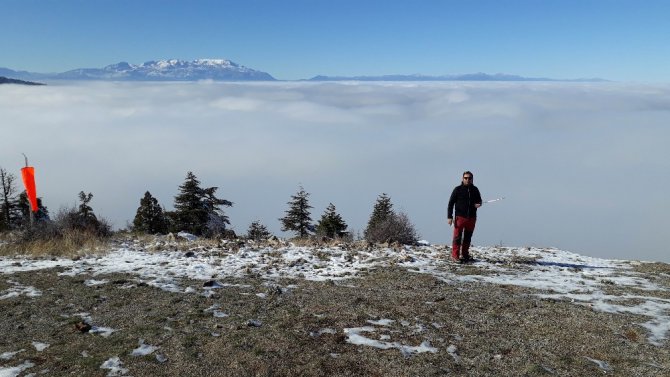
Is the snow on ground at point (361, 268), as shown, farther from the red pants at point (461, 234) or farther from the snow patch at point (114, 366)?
the snow patch at point (114, 366)

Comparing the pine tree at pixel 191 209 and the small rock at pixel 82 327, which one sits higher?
the small rock at pixel 82 327

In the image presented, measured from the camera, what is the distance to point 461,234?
13320 mm

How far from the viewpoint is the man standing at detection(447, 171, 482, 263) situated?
1312 cm

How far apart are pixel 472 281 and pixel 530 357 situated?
4.40 metres

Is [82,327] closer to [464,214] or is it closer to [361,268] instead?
[361,268]

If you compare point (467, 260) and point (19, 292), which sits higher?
point (19, 292)

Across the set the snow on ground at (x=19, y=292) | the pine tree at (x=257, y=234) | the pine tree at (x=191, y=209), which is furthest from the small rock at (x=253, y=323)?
the pine tree at (x=191, y=209)

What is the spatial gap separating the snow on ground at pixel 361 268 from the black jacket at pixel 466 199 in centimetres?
146

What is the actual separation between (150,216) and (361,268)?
38720mm

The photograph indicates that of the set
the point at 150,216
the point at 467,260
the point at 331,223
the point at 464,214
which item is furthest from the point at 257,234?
the point at 150,216

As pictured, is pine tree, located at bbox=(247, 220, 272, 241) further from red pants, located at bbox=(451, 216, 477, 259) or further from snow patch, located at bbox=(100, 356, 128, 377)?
snow patch, located at bbox=(100, 356, 128, 377)

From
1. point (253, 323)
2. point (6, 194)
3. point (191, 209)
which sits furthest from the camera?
point (6, 194)

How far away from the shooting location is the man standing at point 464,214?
1312 centimetres

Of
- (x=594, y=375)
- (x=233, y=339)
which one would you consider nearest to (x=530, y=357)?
(x=594, y=375)
